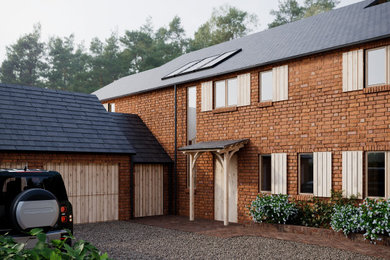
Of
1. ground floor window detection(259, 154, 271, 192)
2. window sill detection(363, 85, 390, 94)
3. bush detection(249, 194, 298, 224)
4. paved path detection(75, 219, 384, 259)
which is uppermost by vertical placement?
window sill detection(363, 85, 390, 94)

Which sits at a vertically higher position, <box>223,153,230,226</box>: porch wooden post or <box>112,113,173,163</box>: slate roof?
<box>112,113,173,163</box>: slate roof

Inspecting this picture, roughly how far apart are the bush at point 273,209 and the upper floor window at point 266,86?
10.6ft

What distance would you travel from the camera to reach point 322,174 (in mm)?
11789

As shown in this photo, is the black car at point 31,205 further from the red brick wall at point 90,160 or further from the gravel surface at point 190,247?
the red brick wall at point 90,160

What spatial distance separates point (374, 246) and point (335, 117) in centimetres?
378

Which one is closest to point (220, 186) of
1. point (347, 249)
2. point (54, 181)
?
point (347, 249)

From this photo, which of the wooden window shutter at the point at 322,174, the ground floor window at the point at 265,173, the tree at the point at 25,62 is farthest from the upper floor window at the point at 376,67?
the tree at the point at 25,62

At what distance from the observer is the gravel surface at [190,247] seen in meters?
8.91

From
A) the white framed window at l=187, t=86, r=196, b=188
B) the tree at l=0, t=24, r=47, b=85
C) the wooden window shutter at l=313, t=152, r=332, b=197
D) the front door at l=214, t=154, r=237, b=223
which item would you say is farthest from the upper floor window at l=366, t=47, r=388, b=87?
the tree at l=0, t=24, r=47, b=85

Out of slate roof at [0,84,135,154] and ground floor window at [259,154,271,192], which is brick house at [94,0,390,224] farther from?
slate roof at [0,84,135,154]

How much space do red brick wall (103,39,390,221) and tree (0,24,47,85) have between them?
112ft

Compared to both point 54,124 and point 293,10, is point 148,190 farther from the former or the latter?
point 293,10

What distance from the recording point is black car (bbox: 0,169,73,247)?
5.85 metres

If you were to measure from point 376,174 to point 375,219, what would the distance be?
1.60 metres
